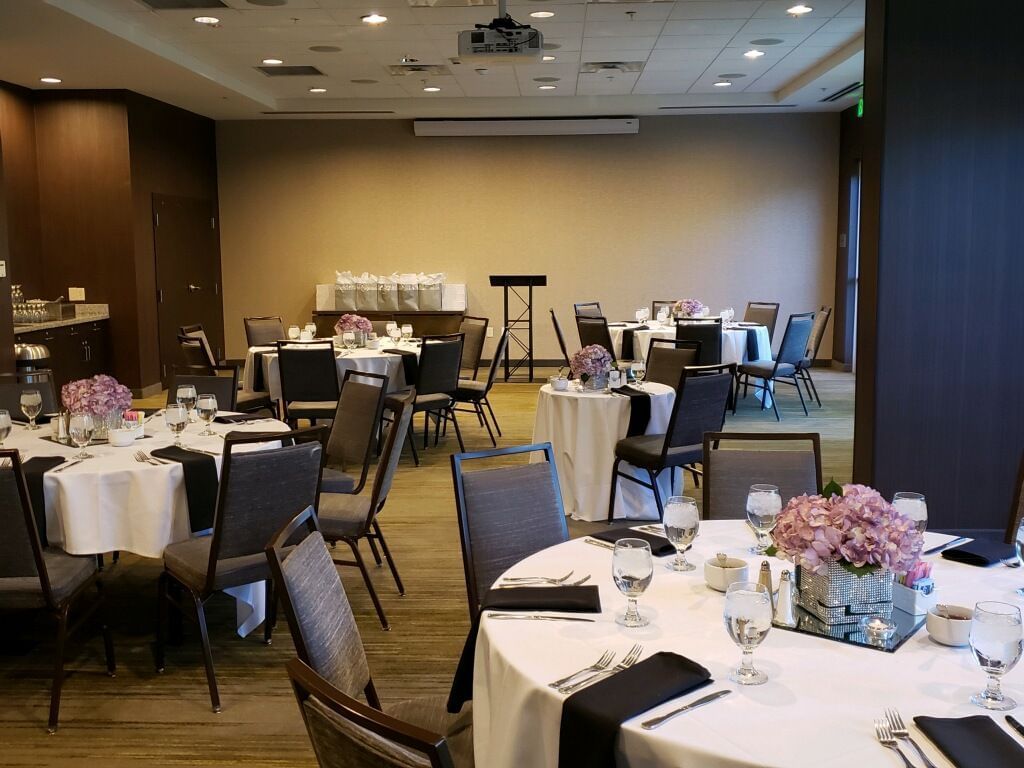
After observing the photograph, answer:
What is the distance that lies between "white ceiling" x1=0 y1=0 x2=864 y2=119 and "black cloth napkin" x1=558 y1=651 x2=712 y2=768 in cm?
549

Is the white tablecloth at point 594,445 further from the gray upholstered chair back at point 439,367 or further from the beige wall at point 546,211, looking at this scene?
the beige wall at point 546,211

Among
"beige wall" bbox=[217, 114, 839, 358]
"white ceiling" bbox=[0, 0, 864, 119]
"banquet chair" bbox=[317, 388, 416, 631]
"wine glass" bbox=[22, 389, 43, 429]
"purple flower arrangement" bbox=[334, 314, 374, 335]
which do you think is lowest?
"banquet chair" bbox=[317, 388, 416, 631]

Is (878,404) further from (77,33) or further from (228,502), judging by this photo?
(77,33)

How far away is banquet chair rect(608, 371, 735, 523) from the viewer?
205 inches

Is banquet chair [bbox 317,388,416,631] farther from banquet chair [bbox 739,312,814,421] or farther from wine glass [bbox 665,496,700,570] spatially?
banquet chair [bbox 739,312,814,421]

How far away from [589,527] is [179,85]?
22.6 feet

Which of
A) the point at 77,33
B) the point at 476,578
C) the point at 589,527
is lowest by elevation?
the point at 589,527

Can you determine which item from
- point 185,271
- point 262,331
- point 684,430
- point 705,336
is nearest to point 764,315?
point 705,336

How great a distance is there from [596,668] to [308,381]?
5.45 metres

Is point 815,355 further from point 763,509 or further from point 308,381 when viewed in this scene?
point 763,509

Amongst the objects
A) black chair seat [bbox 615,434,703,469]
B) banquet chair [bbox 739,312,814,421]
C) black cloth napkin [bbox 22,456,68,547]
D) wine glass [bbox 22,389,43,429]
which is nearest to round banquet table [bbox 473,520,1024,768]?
black cloth napkin [bbox 22,456,68,547]

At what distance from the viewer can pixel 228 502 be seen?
342 centimetres

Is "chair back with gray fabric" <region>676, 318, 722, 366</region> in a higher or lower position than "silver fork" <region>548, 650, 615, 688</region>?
higher

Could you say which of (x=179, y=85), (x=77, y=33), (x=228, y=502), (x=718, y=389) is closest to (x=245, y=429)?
(x=228, y=502)
